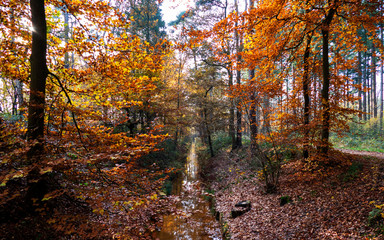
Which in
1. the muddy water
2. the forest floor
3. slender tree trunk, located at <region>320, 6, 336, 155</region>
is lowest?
the muddy water

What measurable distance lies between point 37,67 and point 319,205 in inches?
347

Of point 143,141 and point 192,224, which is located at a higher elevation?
point 143,141

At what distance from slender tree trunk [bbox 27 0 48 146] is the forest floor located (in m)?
6.68

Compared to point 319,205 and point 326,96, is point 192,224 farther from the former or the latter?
point 326,96

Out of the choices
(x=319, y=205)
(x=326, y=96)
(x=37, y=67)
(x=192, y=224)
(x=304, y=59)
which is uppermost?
(x=304, y=59)

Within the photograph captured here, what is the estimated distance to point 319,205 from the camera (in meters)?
5.80

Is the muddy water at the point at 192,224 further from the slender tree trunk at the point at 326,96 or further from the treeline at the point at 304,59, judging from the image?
the slender tree trunk at the point at 326,96

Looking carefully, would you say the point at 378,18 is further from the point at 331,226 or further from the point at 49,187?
the point at 49,187

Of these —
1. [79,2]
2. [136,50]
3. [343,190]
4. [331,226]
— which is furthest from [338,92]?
[79,2]

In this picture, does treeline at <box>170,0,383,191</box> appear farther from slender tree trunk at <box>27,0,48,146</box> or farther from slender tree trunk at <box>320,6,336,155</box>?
Answer: slender tree trunk at <box>27,0,48,146</box>

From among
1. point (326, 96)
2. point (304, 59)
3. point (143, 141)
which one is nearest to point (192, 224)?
point (143, 141)

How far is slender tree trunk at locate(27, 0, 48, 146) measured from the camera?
408 centimetres

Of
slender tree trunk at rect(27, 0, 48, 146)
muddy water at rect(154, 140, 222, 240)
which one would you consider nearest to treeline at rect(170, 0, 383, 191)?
muddy water at rect(154, 140, 222, 240)

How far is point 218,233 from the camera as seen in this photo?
6977 millimetres
